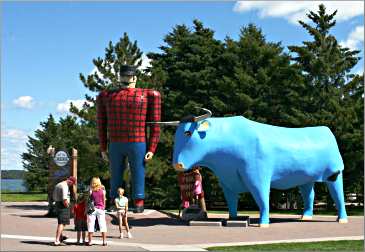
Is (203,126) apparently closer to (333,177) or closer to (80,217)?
(333,177)

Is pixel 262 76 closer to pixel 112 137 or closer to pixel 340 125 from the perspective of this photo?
pixel 340 125

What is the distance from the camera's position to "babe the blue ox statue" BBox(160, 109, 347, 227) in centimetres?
1501

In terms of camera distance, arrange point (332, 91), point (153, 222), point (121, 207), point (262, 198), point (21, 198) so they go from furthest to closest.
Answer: point (21, 198), point (332, 91), point (153, 222), point (262, 198), point (121, 207)

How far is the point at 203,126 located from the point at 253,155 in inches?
63.1

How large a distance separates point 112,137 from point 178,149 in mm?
1831

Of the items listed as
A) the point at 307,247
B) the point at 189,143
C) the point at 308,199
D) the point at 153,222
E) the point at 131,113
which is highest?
the point at 131,113

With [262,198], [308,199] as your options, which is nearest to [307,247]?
[262,198]

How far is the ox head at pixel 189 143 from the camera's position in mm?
14828

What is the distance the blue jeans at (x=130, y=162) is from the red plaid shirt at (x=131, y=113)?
19 centimetres

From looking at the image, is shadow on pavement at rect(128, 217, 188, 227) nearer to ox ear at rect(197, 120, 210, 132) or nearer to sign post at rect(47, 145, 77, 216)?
ox ear at rect(197, 120, 210, 132)

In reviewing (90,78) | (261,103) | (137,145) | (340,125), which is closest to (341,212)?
(137,145)

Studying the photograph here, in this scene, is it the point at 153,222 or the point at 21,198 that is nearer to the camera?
the point at 153,222

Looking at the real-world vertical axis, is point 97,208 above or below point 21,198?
above

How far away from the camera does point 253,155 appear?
15188 mm
